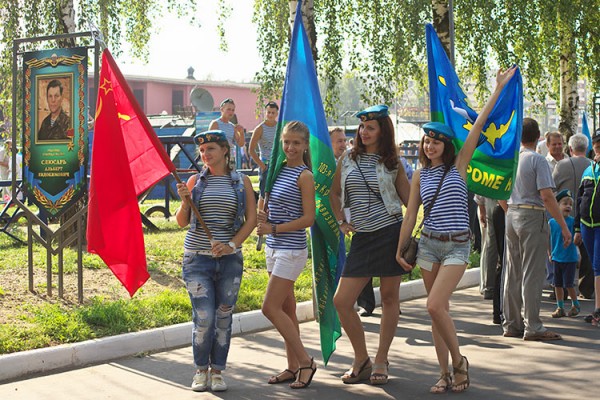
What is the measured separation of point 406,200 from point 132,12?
1011 cm

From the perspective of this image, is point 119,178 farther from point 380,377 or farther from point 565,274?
point 565,274

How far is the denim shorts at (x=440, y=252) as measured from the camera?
6930 millimetres

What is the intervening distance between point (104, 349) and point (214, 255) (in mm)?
1859

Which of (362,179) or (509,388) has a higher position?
(362,179)

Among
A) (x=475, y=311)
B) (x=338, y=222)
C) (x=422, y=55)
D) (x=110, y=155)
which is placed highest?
(x=422, y=55)

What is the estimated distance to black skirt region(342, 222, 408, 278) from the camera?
7262 mm

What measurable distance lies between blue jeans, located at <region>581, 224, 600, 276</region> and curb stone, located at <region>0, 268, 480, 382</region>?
10.5ft

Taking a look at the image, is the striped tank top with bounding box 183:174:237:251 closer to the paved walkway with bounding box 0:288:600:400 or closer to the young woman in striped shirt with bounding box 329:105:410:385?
the young woman in striped shirt with bounding box 329:105:410:385

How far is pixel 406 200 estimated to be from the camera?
7.37 m

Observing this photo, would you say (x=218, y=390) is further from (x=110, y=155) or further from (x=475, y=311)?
(x=475, y=311)

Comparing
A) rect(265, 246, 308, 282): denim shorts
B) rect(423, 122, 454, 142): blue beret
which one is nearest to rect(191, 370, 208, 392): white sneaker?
rect(265, 246, 308, 282): denim shorts

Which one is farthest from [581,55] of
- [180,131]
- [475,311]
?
[180,131]

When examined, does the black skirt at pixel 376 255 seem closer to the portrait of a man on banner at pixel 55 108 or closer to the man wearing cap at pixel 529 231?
the man wearing cap at pixel 529 231

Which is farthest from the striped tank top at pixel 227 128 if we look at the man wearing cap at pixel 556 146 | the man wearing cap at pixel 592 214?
the man wearing cap at pixel 592 214
